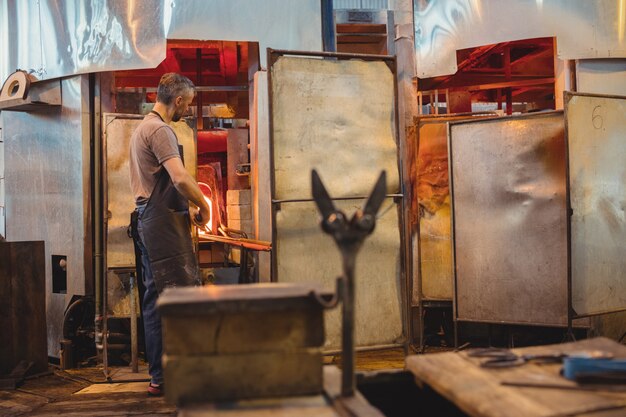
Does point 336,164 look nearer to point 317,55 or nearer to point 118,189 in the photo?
point 317,55

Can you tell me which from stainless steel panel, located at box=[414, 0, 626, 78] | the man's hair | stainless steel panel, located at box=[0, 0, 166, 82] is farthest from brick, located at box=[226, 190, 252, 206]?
stainless steel panel, located at box=[414, 0, 626, 78]

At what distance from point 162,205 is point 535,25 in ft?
14.6

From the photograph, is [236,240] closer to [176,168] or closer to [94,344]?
[176,168]

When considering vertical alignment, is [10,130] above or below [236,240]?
above

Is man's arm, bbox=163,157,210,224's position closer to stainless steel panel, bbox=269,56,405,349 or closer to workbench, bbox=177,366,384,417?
stainless steel panel, bbox=269,56,405,349

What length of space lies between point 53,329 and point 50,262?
0.78 m

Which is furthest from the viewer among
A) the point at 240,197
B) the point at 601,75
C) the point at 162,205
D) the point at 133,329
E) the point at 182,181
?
the point at 240,197

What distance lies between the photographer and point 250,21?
23.6ft

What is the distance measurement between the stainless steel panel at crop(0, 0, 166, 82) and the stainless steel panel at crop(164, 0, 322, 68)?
0.10 meters

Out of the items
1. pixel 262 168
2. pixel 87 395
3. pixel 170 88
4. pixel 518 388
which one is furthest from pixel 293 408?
pixel 262 168

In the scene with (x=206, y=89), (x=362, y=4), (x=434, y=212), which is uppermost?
(x=362, y=4)

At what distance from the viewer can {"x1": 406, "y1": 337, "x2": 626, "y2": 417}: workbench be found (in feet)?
7.48

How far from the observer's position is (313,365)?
2.60 meters

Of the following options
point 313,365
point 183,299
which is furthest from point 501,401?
point 183,299
